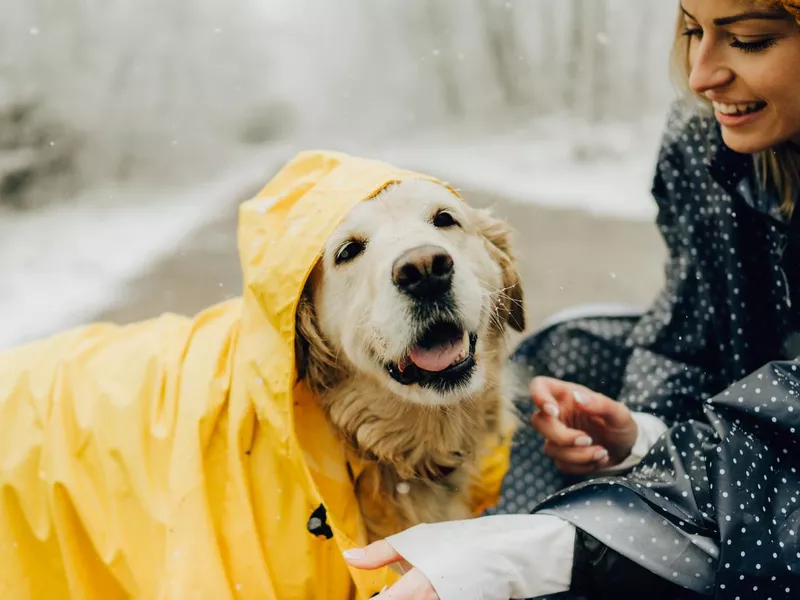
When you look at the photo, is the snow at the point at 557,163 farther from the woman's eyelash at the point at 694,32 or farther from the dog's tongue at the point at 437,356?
the woman's eyelash at the point at 694,32

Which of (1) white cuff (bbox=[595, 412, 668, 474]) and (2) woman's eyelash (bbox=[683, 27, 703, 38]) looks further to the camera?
(1) white cuff (bbox=[595, 412, 668, 474])

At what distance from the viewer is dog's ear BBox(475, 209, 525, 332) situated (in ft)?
4.21

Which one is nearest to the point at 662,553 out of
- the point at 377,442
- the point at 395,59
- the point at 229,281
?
the point at 377,442

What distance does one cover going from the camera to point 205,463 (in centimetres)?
111

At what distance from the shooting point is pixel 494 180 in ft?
5.42

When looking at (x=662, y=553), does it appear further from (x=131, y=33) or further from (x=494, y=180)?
(x=131, y=33)

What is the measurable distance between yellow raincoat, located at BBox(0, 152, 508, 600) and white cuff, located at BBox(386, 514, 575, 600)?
0.13m

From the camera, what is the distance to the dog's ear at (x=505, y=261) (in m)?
1.28

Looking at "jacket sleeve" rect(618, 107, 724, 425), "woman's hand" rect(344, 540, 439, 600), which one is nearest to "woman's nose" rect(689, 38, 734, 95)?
"jacket sleeve" rect(618, 107, 724, 425)

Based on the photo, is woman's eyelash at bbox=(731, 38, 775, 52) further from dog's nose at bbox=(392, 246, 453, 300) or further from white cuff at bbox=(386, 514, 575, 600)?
white cuff at bbox=(386, 514, 575, 600)

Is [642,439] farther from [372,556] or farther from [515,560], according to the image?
[372,556]

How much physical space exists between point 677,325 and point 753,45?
65 centimetres

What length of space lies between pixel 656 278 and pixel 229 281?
4.40 feet

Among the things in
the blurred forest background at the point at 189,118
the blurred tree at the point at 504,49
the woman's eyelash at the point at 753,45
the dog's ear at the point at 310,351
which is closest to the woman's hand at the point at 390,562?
the dog's ear at the point at 310,351
